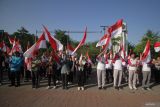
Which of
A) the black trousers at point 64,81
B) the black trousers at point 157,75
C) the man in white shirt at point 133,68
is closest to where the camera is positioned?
the black trousers at point 64,81

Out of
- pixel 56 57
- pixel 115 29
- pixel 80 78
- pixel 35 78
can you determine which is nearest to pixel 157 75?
pixel 115 29

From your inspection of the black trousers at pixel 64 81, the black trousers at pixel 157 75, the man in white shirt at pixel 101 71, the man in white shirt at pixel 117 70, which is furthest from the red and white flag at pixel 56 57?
the black trousers at pixel 157 75

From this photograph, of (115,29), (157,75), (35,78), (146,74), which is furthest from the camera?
(157,75)

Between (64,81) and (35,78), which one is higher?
(35,78)

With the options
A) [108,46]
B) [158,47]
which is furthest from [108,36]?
[158,47]

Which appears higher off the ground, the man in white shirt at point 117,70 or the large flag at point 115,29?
the large flag at point 115,29

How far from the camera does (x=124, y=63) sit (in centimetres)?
1327

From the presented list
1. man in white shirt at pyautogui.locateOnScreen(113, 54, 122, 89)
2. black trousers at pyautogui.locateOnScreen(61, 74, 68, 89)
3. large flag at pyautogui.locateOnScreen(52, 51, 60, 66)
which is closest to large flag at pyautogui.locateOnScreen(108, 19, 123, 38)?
man in white shirt at pyautogui.locateOnScreen(113, 54, 122, 89)

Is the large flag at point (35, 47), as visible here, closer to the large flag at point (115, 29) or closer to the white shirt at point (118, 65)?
the large flag at point (115, 29)

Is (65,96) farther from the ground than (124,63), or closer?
closer

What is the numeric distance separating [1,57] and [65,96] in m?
5.36

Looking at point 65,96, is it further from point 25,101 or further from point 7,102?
point 7,102

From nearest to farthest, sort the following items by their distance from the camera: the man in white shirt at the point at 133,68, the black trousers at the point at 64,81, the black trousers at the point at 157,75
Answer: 1. the black trousers at the point at 64,81
2. the man in white shirt at the point at 133,68
3. the black trousers at the point at 157,75

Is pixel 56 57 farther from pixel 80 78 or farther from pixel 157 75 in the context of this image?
pixel 157 75
